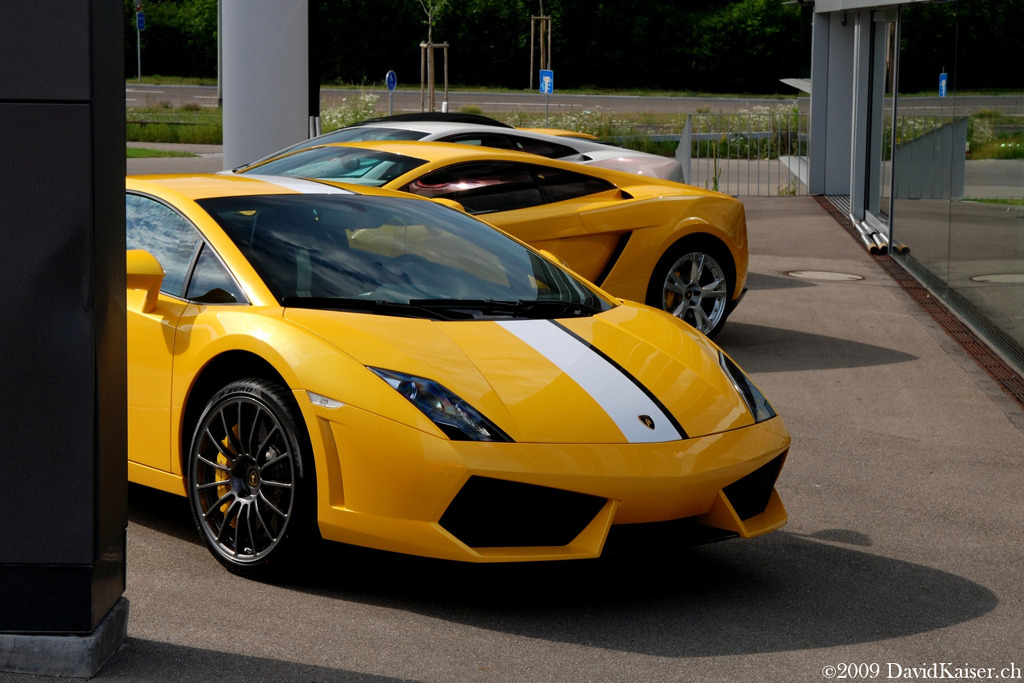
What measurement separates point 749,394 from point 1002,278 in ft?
Result: 16.5

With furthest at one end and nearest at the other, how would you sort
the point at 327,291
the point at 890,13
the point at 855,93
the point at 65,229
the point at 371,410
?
the point at 855,93, the point at 890,13, the point at 327,291, the point at 371,410, the point at 65,229

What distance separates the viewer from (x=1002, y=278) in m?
9.07

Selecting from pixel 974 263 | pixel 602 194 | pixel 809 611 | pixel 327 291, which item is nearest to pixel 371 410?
pixel 327 291

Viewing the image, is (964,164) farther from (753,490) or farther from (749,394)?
(753,490)

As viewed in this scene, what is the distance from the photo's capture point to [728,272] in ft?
30.4

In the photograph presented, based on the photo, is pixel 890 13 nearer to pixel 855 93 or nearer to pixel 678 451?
pixel 855 93

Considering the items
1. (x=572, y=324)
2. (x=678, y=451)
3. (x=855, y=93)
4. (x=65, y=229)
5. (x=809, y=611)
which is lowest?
(x=809, y=611)

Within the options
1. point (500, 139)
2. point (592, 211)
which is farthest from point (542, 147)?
point (592, 211)

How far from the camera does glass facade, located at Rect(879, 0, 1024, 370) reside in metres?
9.04

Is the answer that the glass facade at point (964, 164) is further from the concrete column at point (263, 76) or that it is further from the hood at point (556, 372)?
the concrete column at point (263, 76)

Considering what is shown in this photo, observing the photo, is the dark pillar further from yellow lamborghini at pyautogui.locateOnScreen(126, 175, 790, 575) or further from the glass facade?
the glass facade

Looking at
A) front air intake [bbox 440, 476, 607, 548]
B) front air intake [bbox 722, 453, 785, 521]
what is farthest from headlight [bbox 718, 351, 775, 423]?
front air intake [bbox 440, 476, 607, 548]

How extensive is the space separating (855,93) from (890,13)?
169 cm

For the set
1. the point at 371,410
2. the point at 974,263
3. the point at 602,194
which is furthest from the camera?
the point at 974,263
